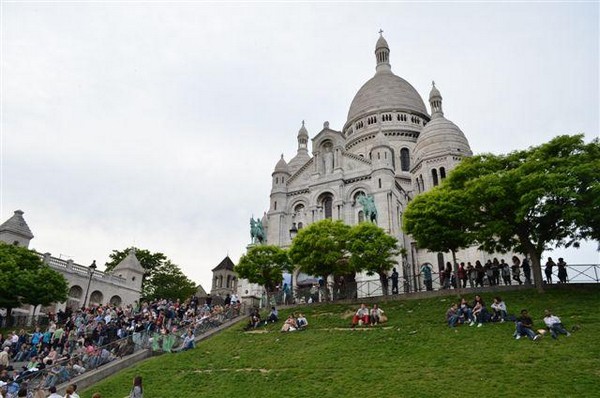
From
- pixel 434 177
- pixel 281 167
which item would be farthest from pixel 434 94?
pixel 281 167

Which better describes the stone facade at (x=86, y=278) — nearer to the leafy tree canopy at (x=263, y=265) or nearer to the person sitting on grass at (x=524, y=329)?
the leafy tree canopy at (x=263, y=265)

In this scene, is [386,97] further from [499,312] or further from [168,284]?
[499,312]

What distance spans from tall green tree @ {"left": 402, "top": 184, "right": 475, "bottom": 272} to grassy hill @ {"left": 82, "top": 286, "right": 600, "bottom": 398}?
4801mm

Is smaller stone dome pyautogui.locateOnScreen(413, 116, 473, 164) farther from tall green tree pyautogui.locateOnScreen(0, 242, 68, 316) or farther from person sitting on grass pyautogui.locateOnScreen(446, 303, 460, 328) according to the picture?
tall green tree pyautogui.locateOnScreen(0, 242, 68, 316)

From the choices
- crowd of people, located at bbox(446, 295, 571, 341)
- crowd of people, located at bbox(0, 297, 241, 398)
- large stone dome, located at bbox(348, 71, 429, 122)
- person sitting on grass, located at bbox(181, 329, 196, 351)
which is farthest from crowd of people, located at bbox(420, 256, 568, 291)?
large stone dome, located at bbox(348, 71, 429, 122)

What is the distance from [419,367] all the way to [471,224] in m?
13.7

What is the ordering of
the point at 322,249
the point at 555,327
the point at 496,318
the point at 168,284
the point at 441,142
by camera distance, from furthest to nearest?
the point at 168,284, the point at 441,142, the point at 322,249, the point at 496,318, the point at 555,327

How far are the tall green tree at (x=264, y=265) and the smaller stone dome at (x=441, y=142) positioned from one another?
78.1 ft

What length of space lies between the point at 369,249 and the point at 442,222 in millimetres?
5442

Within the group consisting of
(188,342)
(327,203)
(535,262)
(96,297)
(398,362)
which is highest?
(327,203)

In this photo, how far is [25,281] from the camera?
103ft

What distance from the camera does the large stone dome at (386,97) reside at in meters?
67.8

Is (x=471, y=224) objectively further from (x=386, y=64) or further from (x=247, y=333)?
(x=386, y=64)

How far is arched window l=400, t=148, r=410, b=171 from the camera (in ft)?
203
